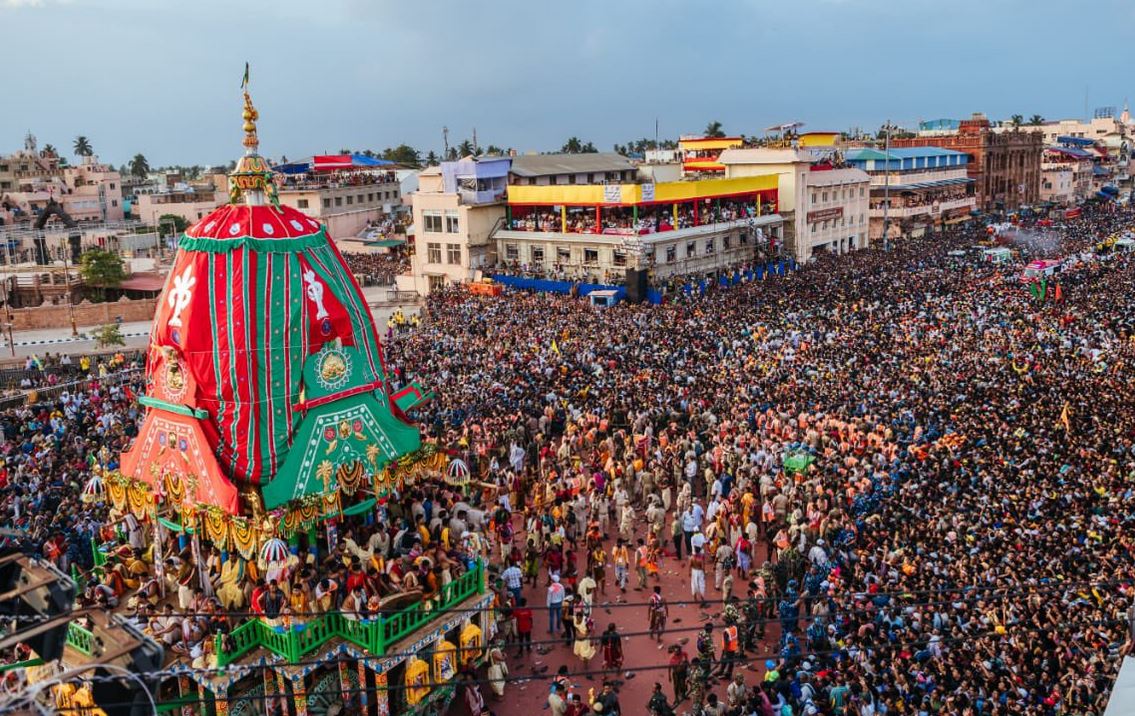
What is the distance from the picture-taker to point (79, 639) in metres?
11.6

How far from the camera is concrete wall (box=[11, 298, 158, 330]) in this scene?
140 ft

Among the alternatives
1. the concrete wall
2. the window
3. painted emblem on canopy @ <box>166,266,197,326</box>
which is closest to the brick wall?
the concrete wall

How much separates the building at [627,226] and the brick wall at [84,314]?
1791 centimetres

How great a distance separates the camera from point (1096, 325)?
27078 mm

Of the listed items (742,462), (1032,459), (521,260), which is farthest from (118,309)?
(1032,459)

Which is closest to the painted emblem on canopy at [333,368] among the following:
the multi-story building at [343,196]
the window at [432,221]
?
the window at [432,221]

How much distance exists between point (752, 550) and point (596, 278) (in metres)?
24.3

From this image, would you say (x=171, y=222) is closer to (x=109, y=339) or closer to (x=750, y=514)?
(x=109, y=339)

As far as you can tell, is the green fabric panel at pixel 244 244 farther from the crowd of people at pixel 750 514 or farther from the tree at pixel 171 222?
the tree at pixel 171 222

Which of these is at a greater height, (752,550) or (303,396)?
(303,396)

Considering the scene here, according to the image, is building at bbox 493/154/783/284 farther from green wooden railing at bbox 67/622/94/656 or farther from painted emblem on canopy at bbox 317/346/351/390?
green wooden railing at bbox 67/622/94/656

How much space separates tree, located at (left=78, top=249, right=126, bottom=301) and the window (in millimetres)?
18325

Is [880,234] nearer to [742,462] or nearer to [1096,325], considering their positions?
[1096,325]

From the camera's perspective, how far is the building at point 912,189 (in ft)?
197
